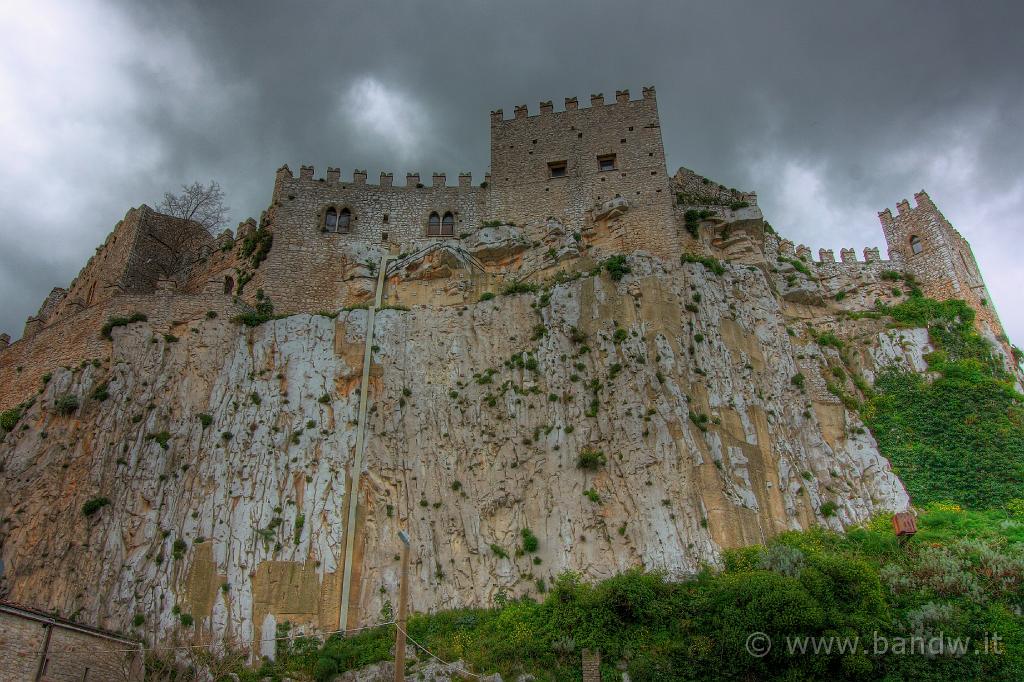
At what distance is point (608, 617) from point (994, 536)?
12.8m

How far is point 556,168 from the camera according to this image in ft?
115

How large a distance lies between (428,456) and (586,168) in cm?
1576

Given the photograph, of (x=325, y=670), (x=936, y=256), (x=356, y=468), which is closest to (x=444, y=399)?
(x=356, y=468)

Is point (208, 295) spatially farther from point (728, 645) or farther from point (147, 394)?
point (728, 645)

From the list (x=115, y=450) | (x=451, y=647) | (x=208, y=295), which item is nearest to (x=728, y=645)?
(x=451, y=647)

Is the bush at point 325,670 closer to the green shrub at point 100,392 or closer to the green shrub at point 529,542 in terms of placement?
the green shrub at point 529,542

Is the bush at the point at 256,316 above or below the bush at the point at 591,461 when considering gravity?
above

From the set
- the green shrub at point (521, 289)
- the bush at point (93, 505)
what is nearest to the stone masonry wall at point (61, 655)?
the bush at point (93, 505)

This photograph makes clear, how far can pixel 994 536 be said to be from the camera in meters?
23.5

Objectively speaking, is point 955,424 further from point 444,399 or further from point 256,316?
point 256,316

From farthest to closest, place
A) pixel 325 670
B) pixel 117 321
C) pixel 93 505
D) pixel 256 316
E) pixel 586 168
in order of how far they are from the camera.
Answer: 1. pixel 586 168
2. pixel 256 316
3. pixel 117 321
4. pixel 93 505
5. pixel 325 670

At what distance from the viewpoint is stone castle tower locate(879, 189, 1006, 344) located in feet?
113

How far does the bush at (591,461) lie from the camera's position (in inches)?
969

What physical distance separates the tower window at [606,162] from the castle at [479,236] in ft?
A: 0.15
